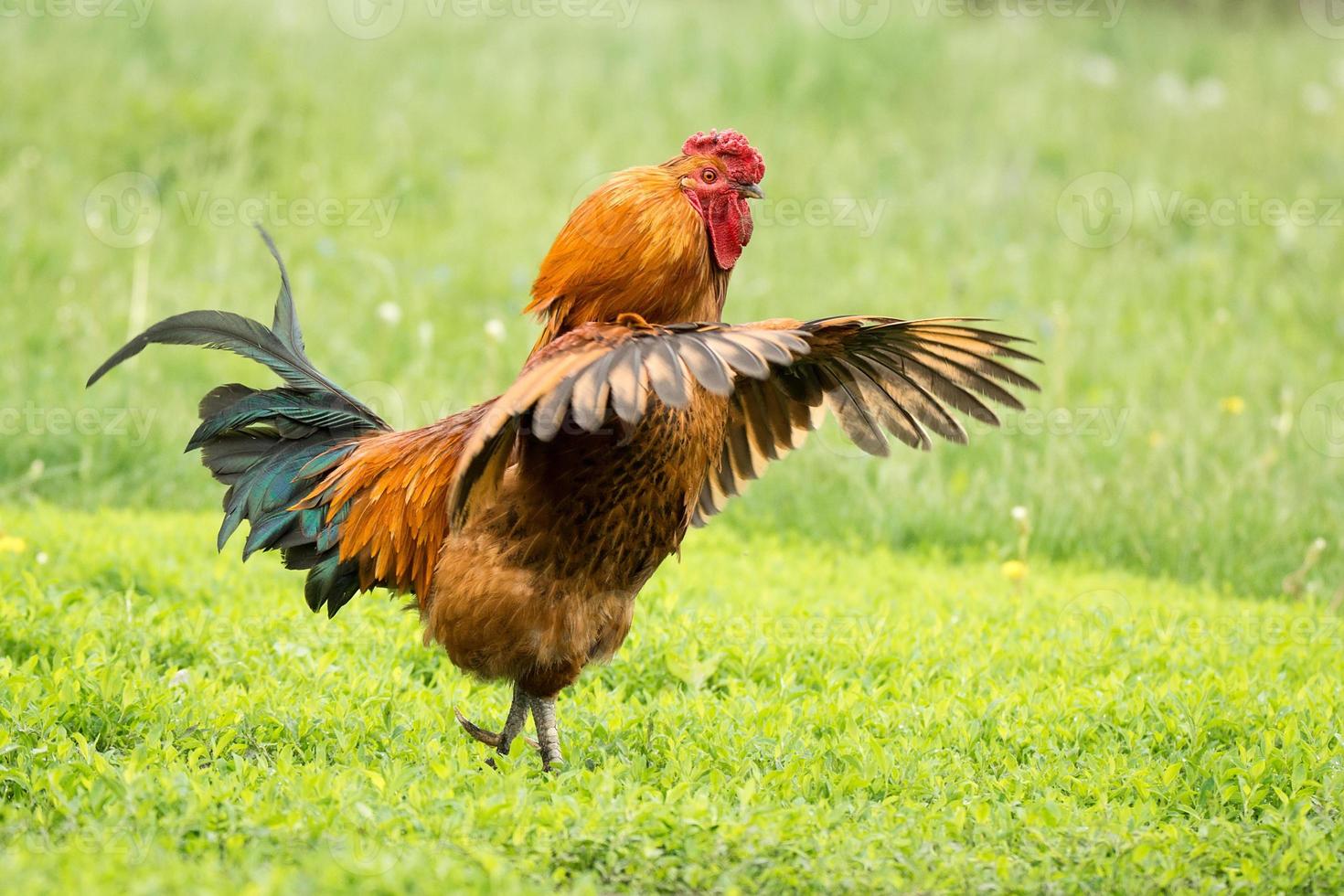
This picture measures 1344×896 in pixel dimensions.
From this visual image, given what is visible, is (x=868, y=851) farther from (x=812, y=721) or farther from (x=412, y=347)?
(x=412, y=347)

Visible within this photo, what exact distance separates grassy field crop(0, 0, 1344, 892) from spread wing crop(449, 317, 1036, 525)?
933 mm

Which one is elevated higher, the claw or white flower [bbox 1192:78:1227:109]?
white flower [bbox 1192:78:1227:109]

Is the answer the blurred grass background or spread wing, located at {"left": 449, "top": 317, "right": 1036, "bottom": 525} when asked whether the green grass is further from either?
the blurred grass background

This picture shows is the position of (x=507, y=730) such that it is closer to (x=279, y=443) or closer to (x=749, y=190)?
(x=279, y=443)

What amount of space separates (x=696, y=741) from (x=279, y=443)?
1763 mm

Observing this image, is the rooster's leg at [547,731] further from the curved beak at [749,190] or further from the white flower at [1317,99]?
the white flower at [1317,99]

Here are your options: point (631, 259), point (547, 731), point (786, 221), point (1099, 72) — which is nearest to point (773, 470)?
point (786, 221)

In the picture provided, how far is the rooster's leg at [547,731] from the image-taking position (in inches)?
171

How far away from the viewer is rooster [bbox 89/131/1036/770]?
3695 millimetres

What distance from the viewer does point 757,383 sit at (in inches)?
191

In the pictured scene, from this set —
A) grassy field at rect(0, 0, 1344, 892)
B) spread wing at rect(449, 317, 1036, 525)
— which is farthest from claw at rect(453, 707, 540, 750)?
spread wing at rect(449, 317, 1036, 525)

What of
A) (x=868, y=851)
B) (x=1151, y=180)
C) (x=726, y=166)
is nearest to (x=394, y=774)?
(x=868, y=851)

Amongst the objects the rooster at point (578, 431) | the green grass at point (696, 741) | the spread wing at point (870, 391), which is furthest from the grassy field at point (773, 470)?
the spread wing at point (870, 391)

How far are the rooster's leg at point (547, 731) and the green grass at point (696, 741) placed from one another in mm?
85
